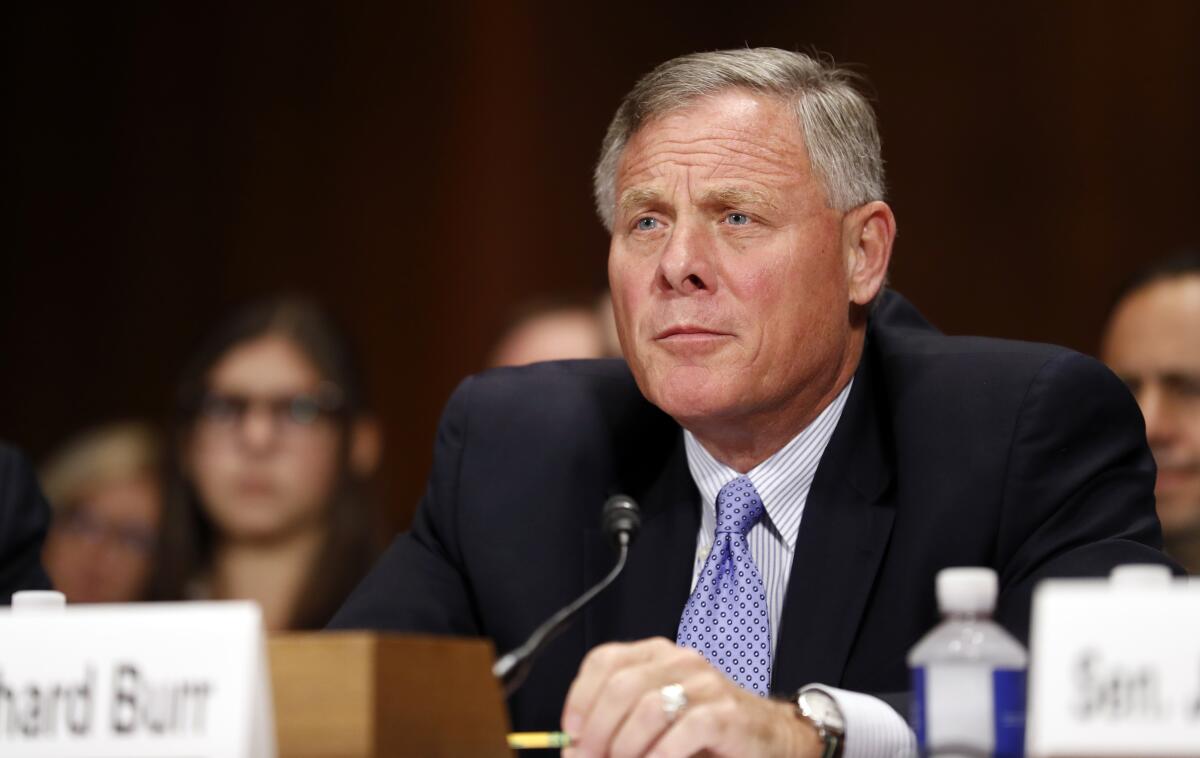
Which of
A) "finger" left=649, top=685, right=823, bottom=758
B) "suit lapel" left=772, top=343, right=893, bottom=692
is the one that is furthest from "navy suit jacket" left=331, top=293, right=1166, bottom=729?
"finger" left=649, top=685, right=823, bottom=758

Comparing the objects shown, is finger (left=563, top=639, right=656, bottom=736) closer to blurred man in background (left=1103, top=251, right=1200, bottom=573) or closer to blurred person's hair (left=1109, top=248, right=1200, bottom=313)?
blurred man in background (left=1103, top=251, right=1200, bottom=573)

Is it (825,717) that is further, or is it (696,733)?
(825,717)

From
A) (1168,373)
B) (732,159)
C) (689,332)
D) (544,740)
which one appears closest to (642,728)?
(544,740)

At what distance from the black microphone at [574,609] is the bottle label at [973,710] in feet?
1.47

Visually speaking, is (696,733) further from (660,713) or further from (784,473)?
(784,473)

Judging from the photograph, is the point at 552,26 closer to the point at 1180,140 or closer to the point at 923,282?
the point at 923,282

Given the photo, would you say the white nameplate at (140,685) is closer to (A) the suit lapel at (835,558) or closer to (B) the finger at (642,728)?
(B) the finger at (642,728)

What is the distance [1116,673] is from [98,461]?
14.3 ft

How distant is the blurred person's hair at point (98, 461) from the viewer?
4.94 meters

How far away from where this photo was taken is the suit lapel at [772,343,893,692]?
2.11m

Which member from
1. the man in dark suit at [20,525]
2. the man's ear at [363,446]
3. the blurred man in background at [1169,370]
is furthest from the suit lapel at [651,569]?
the man's ear at [363,446]

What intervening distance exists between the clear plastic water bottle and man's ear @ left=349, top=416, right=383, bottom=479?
3165 mm

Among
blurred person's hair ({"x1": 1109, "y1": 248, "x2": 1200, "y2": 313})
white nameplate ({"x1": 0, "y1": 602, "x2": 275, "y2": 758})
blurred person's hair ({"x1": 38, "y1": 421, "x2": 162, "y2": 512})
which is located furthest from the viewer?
blurred person's hair ({"x1": 38, "y1": 421, "x2": 162, "y2": 512})

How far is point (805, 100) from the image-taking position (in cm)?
238
